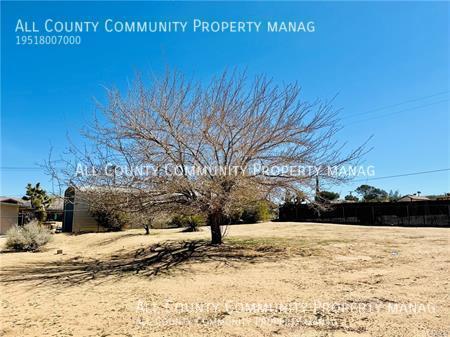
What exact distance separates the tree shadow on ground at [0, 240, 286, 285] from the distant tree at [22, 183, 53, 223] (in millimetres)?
19487

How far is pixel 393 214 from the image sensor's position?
85.8 ft

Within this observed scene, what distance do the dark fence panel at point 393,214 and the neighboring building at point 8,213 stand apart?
23414 millimetres

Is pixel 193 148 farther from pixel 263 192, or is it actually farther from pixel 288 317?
pixel 288 317

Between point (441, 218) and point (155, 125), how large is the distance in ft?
70.4

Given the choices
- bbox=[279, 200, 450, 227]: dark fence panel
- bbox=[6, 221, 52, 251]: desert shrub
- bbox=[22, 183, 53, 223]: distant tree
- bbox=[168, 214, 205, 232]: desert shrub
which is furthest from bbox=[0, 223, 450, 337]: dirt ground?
bbox=[22, 183, 53, 223]: distant tree

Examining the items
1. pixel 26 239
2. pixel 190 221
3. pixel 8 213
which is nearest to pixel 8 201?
pixel 8 213

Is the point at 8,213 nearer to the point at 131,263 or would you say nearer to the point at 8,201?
the point at 8,201

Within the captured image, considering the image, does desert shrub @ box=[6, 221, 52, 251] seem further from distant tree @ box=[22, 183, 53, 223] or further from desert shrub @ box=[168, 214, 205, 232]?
distant tree @ box=[22, 183, 53, 223]

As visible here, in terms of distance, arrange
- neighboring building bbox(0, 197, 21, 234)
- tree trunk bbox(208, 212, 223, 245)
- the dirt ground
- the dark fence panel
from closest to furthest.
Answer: the dirt ground
tree trunk bbox(208, 212, 223, 245)
the dark fence panel
neighboring building bbox(0, 197, 21, 234)

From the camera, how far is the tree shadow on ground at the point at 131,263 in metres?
9.84

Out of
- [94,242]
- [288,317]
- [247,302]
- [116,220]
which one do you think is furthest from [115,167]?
[116,220]

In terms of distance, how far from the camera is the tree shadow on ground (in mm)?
9836

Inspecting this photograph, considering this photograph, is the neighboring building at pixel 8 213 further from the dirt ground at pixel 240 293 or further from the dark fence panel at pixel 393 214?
the dark fence panel at pixel 393 214

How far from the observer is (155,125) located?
11789 mm
